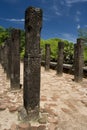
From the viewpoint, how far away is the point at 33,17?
5133 mm

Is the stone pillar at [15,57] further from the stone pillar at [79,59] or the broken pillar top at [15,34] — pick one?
the stone pillar at [79,59]

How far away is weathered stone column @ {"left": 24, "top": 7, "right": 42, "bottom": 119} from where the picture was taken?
5.13m

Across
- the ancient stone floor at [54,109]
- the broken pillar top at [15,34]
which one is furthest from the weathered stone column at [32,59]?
the broken pillar top at [15,34]

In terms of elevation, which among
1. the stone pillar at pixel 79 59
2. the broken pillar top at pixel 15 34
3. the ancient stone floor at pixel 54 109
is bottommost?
the ancient stone floor at pixel 54 109

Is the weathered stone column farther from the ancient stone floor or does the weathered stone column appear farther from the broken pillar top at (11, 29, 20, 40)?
the broken pillar top at (11, 29, 20, 40)

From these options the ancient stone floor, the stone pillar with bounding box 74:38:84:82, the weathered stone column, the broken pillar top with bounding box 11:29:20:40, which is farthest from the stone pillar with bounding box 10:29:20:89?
the stone pillar with bounding box 74:38:84:82

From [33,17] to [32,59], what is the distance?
3.43 ft

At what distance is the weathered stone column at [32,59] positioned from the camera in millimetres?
5129

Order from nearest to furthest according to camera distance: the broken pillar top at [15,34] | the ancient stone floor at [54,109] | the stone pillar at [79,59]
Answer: the ancient stone floor at [54,109]
the broken pillar top at [15,34]
the stone pillar at [79,59]

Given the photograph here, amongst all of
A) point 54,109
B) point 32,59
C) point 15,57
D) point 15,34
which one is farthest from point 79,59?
point 32,59

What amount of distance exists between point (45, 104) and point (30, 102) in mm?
1514

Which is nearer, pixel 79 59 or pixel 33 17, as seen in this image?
pixel 33 17

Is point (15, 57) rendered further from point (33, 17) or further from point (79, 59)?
point (79, 59)

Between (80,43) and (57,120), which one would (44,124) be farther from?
(80,43)
